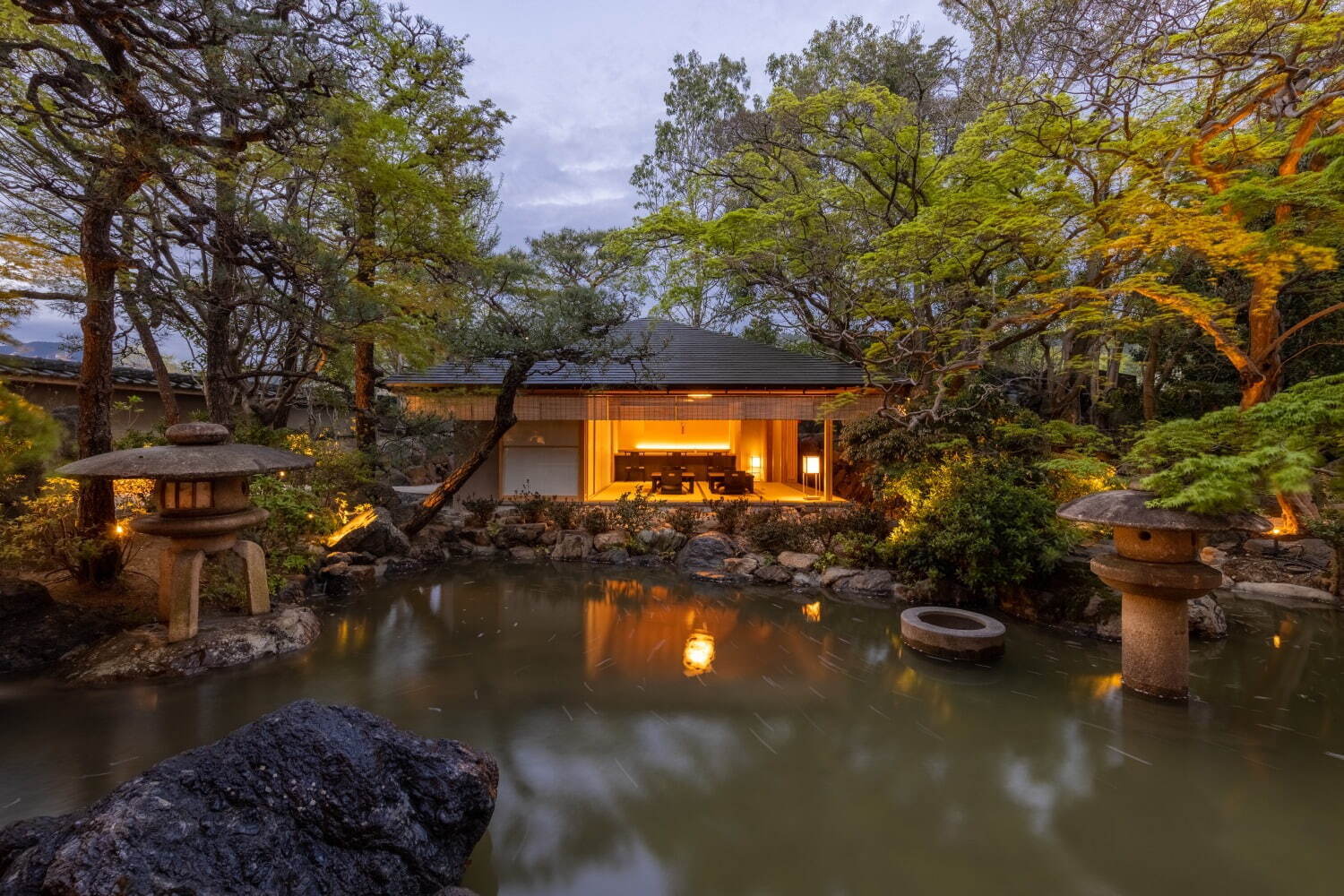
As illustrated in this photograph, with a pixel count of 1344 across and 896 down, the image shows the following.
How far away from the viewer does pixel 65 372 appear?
30.9 ft

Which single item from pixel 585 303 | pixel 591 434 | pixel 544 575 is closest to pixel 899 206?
pixel 585 303

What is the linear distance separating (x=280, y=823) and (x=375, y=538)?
23.7 feet

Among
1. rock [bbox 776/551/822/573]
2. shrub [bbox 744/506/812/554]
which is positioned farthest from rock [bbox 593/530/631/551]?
rock [bbox 776/551/822/573]

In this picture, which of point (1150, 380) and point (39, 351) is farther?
A: point (1150, 380)

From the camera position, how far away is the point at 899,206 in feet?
35.0

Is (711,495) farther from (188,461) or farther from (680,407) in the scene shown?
(188,461)

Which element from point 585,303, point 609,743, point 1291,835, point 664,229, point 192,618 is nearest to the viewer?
point 1291,835

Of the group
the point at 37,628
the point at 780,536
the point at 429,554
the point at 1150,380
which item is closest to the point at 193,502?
the point at 37,628

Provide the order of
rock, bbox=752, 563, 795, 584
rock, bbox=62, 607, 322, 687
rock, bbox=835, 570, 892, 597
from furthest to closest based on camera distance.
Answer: rock, bbox=752, 563, 795, 584
rock, bbox=835, 570, 892, 597
rock, bbox=62, 607, 322, 687

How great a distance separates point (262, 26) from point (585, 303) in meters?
4.39

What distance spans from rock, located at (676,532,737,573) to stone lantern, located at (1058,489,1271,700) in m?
5.17

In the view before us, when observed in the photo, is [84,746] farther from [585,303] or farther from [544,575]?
[585,303]

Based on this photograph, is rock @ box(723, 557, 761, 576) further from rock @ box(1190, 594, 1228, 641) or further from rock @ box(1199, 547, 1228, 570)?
rock @ box(1199, 547, 1228, 570)

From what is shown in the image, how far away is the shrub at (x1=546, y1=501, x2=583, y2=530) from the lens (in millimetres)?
10180
